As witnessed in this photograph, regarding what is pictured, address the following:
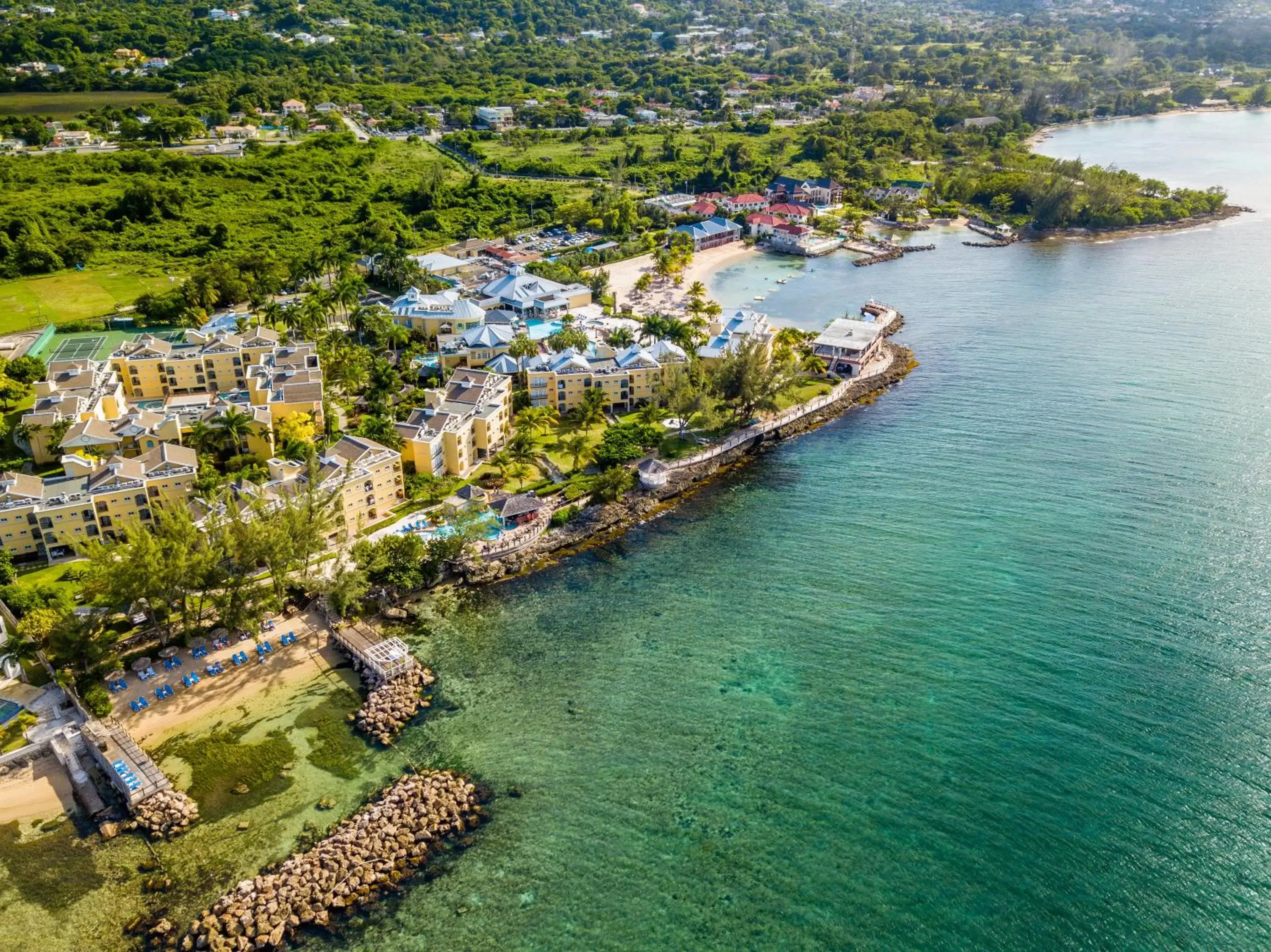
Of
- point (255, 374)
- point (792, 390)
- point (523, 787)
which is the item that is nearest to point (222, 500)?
point (255, 374)

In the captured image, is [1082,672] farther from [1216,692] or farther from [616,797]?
[616,797]

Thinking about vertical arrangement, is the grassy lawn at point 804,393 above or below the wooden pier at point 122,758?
above

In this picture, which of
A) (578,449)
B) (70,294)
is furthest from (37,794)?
(70,294)

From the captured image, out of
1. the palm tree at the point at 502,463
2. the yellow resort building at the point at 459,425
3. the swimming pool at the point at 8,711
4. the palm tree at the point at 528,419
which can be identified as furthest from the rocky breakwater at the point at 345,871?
the palm tree at the point at 528,419

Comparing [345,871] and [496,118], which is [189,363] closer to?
[345,871]

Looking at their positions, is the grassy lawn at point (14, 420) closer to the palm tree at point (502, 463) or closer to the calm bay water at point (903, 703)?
the palm tree at point (502, 463)

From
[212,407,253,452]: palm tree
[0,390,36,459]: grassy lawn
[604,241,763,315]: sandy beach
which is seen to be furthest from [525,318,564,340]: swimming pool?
[0,390,36,459]: grassy lawn

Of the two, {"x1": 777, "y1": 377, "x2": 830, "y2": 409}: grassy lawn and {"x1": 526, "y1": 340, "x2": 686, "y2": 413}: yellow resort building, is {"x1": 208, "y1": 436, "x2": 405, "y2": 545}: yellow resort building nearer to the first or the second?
{"x1": 526, "y1": 340, "x2": 686, "y2": 413}: yellow resort building
